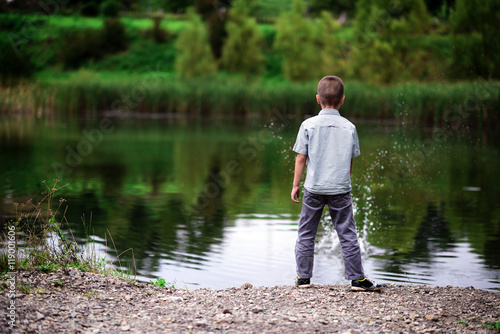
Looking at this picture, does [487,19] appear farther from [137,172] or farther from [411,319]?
A: [411,319]

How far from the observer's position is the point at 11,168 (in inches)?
594

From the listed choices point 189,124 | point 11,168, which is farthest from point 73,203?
point 189,124

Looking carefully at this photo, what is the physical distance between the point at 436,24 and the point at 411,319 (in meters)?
60.0

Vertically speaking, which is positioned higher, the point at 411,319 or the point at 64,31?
the point at 64,31

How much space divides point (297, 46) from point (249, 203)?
120ft

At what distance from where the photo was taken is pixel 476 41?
33.4m

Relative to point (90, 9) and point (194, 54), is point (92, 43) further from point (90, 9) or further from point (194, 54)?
point (194, 54)

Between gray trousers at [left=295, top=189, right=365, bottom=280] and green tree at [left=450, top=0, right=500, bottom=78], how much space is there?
29.0 m

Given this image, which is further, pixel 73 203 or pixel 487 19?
pixel 487 19

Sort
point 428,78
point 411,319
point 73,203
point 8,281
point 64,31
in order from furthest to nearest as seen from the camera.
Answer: point 64,31 < point 428,78 < point 73,203 < point 8,281 < point 411,319

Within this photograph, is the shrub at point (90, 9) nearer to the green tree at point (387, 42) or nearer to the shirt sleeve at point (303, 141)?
the green tree at point (387, 42)

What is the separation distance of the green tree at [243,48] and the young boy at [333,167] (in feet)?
146

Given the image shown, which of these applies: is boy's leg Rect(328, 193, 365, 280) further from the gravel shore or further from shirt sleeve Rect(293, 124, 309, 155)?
shirt sleeve Rect(293, 124, 309, 155)

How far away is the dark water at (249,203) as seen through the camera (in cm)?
713
